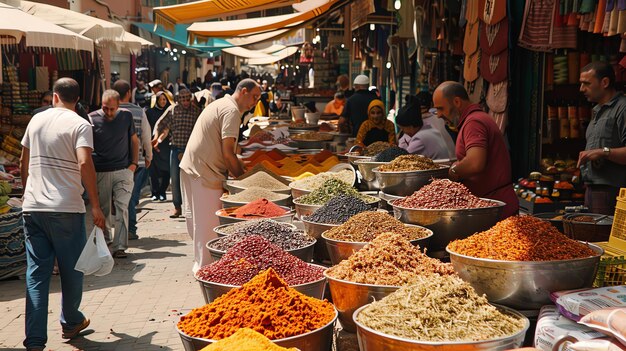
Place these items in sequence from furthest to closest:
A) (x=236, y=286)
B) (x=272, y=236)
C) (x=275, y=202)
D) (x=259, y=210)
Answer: (x=275, y=202) → (x=259, y=210) → (x=272, y=236) → (x=236, y=286)

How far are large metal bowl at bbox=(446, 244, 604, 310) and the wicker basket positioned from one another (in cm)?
140

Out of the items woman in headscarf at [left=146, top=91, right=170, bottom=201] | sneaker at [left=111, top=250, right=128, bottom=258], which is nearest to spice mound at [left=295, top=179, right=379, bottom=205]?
sneaker at [left=111, top=250, right=128, bottom=258]

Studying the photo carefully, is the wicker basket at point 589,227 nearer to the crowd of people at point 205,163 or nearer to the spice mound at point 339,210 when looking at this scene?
the crowd of people at point 205,163

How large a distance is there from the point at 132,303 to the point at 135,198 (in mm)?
3560

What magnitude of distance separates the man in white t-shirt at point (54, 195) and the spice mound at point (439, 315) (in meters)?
3.05

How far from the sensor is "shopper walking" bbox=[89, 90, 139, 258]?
7.97 meters

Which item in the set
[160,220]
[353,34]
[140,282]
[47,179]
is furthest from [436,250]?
[353,34]

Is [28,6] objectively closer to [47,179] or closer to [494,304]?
[47,179]

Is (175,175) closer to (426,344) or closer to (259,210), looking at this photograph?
(259,210)

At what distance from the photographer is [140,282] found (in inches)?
289

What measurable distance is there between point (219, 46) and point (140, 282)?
1581cm

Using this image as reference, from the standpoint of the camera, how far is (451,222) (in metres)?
3.65

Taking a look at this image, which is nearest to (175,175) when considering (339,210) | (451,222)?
(339,210)

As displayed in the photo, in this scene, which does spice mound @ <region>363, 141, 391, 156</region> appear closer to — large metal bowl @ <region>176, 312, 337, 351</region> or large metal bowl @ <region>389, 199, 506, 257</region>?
large metal bowl @ <region>389, 199, 506, 257</region>
